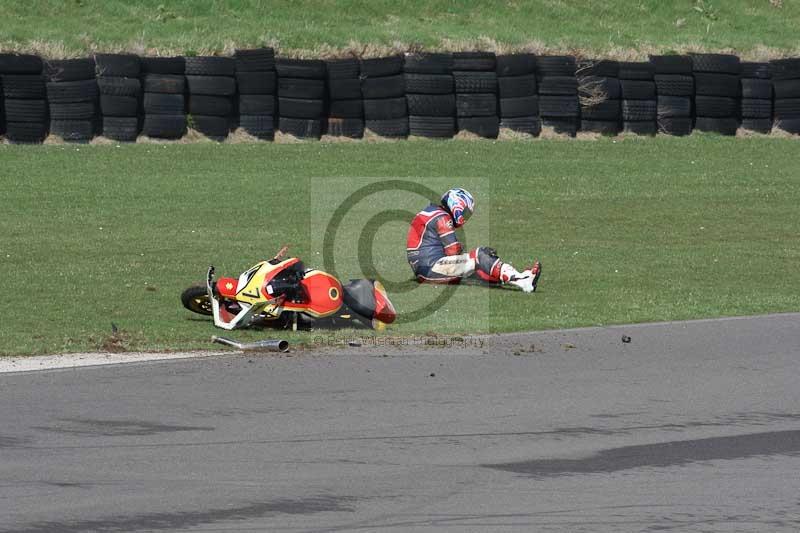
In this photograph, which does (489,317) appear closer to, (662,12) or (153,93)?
(153,93)

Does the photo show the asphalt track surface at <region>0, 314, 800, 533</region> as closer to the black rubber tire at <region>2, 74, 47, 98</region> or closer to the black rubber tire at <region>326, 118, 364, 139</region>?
the black rubber tire at <region>2, 74, 47, 98</region>

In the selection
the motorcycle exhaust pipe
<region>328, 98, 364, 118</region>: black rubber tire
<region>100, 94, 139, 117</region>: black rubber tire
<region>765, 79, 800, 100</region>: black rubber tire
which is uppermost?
<region>765, 79, 800, 100</region>: black rubber tire

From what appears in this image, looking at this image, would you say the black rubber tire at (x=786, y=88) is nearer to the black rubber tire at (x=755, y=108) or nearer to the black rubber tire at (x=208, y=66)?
the black rubber tire at (x=755, y=108)

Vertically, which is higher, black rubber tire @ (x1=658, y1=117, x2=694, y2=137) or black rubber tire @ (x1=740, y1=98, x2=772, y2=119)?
black rubber tire @ (x1=740, y1=98, x2=772, y2=119)

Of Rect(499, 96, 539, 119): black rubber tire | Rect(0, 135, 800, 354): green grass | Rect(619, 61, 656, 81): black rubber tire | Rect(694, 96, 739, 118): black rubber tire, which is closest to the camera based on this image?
Rect(0, 135, 800, 354): green grass

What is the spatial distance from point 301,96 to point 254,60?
121 cm

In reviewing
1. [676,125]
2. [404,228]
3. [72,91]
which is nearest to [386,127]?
[72,91]

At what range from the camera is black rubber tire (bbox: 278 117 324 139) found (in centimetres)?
2533

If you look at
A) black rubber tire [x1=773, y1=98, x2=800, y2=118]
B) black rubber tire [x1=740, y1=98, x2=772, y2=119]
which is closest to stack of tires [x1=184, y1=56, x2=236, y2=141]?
black rubber tire [x1=740, y1=98, x2=772, y2=119]

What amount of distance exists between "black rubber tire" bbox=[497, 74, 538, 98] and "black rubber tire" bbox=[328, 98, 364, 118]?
1908mm

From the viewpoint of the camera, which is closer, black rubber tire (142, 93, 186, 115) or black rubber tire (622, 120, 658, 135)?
black rubber tire (142, 93, 186, 115)

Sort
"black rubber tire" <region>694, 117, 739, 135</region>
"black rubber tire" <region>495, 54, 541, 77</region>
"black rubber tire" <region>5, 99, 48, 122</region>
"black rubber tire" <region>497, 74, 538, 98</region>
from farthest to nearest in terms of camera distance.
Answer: "black rubber tire" <region>694, 117, 739, 135</region>, "black rubber tire" <region>497, 74, 538, 98</region>, "black rubber tire" <region>495, 54, 541, 77</region>, "black rubber tire" <region>5, 99, 48, 122</region>

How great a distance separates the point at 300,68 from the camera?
24625 millimetres

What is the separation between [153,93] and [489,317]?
12529 mm
